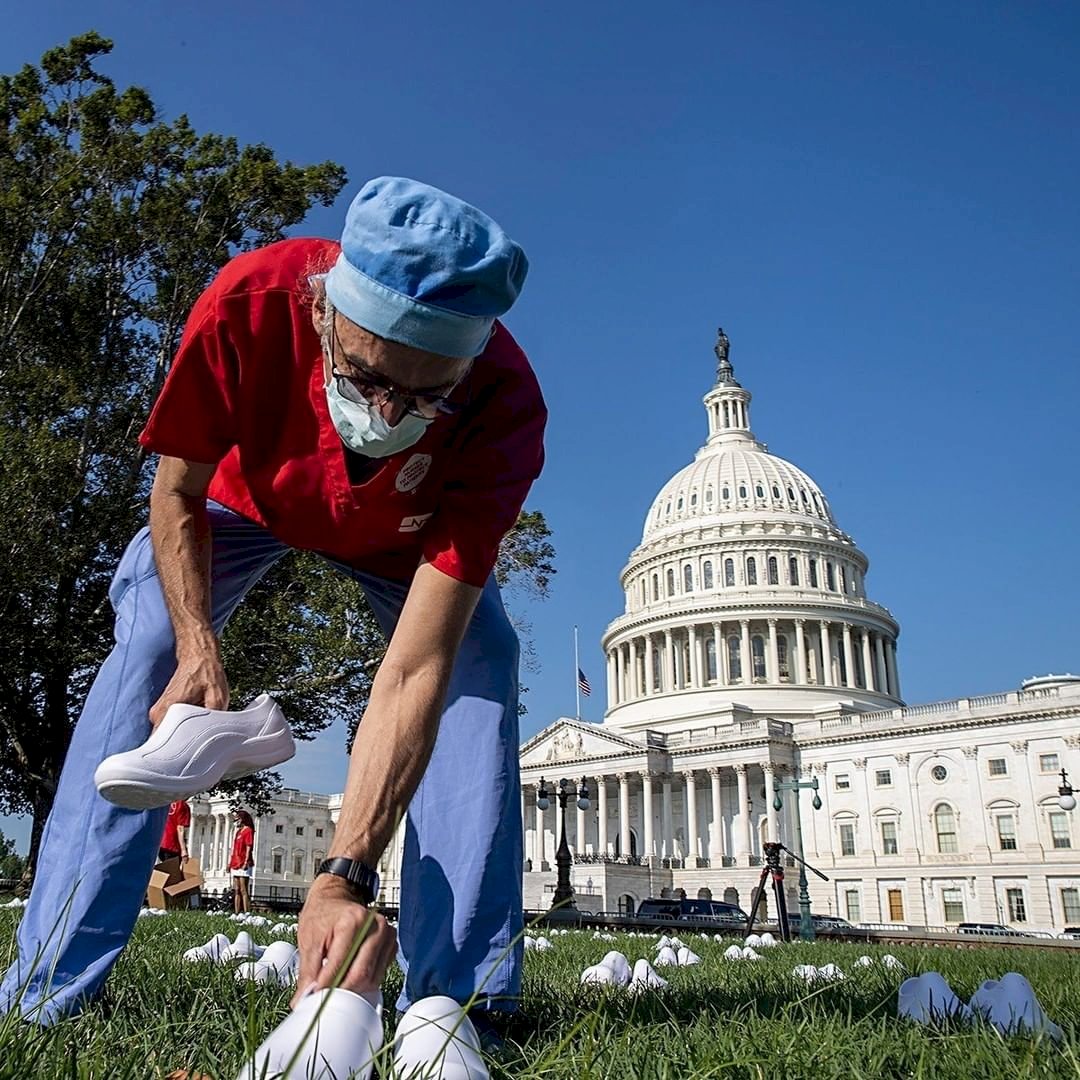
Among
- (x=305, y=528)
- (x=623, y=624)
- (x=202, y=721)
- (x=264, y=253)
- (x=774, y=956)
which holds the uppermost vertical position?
(x=623, y=624)

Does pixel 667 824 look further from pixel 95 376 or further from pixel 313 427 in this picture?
pixel 313 427

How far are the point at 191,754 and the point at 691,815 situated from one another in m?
79.4

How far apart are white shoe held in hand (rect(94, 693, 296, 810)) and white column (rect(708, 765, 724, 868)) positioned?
77535mm

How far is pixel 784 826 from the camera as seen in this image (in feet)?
247

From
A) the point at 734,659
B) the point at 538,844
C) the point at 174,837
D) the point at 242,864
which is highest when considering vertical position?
the point at 734,659

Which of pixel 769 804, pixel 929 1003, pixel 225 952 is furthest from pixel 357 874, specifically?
pixel 769 804

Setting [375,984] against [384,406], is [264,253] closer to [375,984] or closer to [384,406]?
[384,406]

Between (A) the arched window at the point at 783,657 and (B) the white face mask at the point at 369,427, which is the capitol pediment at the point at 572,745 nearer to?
(A) the arched window at the point at 783,657

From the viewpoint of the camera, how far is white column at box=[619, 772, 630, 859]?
265 feet

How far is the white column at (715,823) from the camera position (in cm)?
7706

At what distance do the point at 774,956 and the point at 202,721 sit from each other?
5.33 metres

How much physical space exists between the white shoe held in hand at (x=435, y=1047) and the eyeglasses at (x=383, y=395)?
1.22m

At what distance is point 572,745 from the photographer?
85625 millimetres

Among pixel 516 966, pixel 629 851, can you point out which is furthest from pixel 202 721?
pixel 629 851
